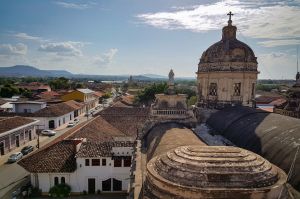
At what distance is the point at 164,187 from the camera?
27.5 ft

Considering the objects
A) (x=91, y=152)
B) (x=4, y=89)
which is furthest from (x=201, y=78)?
(x=4, y=89)

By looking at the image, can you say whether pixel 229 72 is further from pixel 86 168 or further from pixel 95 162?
pixel 86 168

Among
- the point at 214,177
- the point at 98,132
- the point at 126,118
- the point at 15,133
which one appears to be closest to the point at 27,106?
the point at 15,133

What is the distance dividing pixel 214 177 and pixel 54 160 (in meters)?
21.0

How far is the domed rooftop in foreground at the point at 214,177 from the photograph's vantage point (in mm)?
7719

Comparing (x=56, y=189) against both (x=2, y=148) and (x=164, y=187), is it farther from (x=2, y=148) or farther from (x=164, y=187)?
(x=164, y=187)

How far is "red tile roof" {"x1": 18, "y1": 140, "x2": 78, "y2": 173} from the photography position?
24.5 metres

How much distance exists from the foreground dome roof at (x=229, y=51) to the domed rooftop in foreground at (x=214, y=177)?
17.2m

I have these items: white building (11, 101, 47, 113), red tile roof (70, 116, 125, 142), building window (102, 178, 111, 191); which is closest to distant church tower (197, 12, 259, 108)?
building window (102, 178, 111, 191)

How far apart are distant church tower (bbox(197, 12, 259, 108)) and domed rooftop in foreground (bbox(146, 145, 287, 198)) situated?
16.6 metres

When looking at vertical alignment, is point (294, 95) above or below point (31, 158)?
above

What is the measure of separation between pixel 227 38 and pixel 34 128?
33.6 meters

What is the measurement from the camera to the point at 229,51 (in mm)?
24781

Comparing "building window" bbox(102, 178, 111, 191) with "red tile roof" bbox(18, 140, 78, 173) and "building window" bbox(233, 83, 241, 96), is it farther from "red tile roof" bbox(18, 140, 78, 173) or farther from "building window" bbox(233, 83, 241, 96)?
"building window" bbox(233, 83, 241, 96)
